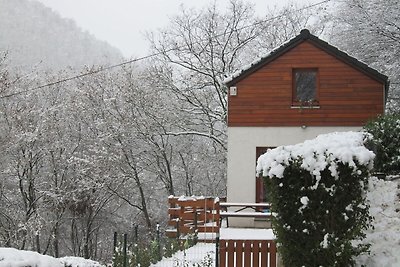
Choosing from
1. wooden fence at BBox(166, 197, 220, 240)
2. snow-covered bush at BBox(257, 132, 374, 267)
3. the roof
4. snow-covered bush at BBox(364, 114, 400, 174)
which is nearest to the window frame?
the roof

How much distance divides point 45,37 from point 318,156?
1356 inches

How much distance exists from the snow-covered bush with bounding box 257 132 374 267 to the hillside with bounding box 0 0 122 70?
84.7 feet

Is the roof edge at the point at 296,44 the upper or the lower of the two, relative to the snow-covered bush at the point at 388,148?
upper

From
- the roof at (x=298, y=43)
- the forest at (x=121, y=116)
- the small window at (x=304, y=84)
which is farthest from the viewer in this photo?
the forest at (x=121, y=116)

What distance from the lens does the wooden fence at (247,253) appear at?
8.00 m

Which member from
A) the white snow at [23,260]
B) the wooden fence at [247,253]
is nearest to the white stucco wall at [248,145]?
the wooden fence at [247,253]

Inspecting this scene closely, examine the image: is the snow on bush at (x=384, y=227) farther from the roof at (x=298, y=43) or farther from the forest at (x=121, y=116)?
the forest at (x=121, y=116)

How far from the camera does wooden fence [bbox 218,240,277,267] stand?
8.00m

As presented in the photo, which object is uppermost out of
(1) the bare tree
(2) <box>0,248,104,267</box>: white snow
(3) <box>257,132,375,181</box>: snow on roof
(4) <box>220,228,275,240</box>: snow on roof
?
(1) the bare tree

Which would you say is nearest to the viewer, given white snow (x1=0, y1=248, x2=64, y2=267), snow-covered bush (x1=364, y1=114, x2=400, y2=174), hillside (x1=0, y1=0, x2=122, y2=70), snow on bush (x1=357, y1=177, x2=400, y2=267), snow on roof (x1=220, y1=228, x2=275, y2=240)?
snow on bush (x1=357, y1=177, x2=400, y2=267)

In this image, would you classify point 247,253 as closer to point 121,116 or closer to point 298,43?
point 298,43

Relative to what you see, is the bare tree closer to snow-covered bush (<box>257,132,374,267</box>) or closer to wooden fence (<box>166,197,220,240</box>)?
wooden fence (<box>166,197,220,240</box>)

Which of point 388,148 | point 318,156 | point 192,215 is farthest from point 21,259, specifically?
point 388,148

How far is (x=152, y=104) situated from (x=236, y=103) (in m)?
10.0
